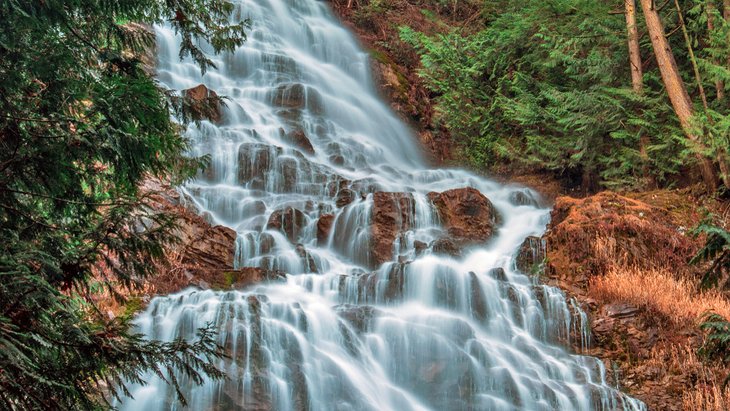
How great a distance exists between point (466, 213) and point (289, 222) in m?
4.22

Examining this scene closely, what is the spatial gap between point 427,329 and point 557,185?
351 inches

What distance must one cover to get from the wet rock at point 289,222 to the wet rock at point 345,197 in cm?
126

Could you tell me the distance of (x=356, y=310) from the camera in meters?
9.20

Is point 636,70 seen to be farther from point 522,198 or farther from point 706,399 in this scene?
point 706,399

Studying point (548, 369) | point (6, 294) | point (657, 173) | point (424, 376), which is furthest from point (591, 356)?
point (6, 294)

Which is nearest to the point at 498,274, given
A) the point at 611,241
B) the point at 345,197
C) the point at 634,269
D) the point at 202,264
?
the point at 611,241

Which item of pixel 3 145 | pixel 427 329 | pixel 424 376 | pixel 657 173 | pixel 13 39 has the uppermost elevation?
pixel 657 173

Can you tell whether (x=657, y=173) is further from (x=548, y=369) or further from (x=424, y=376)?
Result: (x=424, y=376)

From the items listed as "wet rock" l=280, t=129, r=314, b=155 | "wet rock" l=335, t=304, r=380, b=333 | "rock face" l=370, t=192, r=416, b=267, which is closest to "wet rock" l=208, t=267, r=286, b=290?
"wet rock" l=335, t=304, r=380, b=333

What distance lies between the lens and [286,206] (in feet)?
44.3

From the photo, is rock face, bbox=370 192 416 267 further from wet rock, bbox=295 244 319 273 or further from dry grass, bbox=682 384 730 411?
dry grass, bbox=682 384 730 411

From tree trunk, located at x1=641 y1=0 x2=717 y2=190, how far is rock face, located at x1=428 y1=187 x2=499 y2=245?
449 centimetres

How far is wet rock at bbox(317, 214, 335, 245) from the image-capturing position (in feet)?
41.2

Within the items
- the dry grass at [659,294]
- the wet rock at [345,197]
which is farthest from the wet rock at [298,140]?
the dry grass at [659,294]
